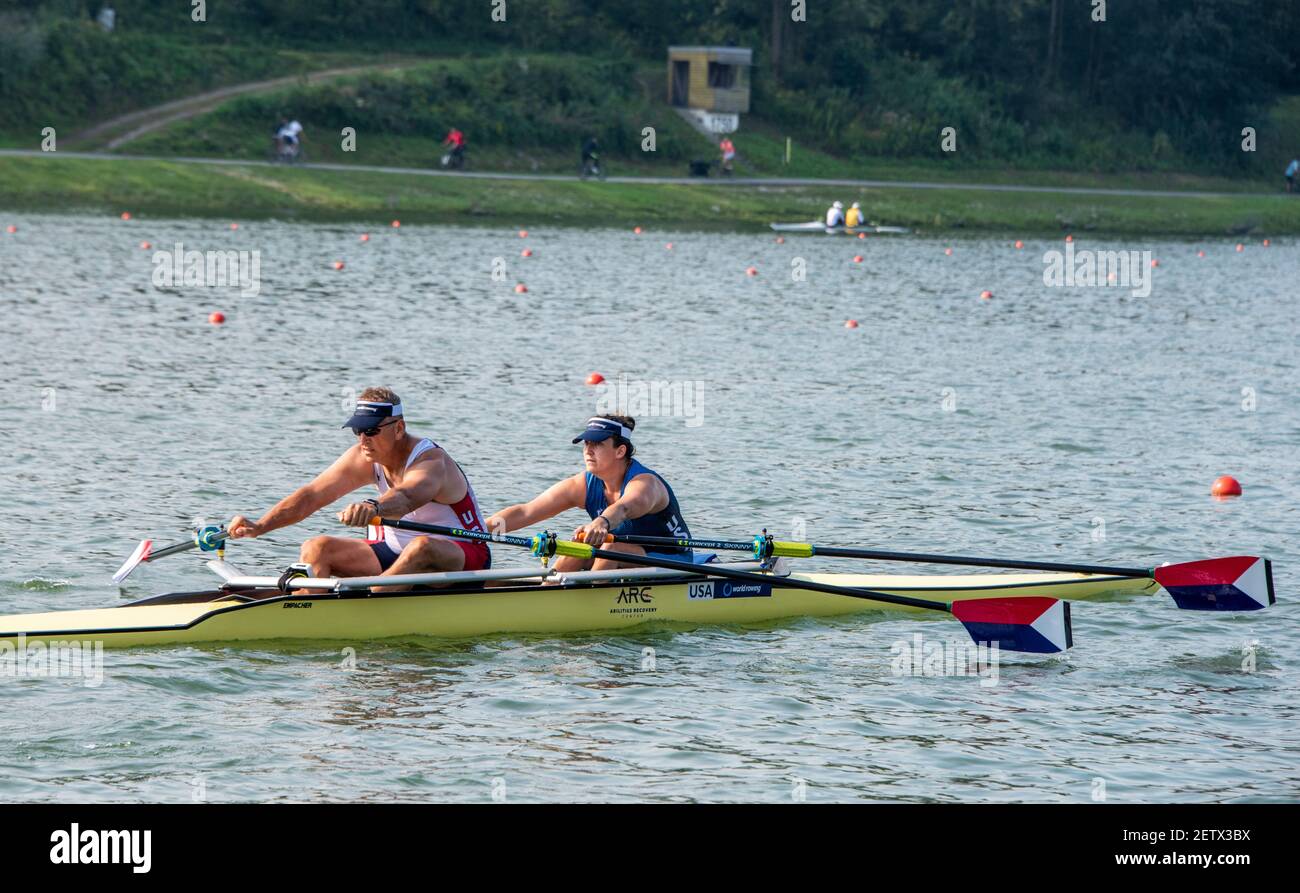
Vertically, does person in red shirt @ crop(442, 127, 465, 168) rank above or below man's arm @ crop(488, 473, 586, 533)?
above

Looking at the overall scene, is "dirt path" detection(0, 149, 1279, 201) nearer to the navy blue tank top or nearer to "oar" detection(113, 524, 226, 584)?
"oar" detection(113, 524, 226, 584)

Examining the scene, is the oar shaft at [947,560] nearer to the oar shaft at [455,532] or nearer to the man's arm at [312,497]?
the oar shaft at [455,532]

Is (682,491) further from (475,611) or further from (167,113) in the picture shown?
(167,113)

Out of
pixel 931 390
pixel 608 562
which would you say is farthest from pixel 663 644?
pixel 931 390

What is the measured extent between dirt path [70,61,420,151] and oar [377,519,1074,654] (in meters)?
46.3

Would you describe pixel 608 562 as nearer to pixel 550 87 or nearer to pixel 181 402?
pixel 181 402

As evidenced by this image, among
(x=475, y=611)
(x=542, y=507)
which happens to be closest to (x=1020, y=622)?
(x=542, y=507)

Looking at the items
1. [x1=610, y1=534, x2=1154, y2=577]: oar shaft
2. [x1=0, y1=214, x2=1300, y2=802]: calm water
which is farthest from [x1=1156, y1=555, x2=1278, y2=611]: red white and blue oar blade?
[x1=610, y1=534, x2=1154, y2=577]: oar shaft

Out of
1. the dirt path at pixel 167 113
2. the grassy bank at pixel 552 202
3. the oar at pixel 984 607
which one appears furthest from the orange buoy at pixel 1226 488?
the dirt path at pixel 167 113

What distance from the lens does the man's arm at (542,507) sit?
13109mm

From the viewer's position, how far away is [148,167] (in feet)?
168

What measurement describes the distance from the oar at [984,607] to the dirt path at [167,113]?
46267 millimetres

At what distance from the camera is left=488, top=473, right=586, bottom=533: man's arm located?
43.0 ft
